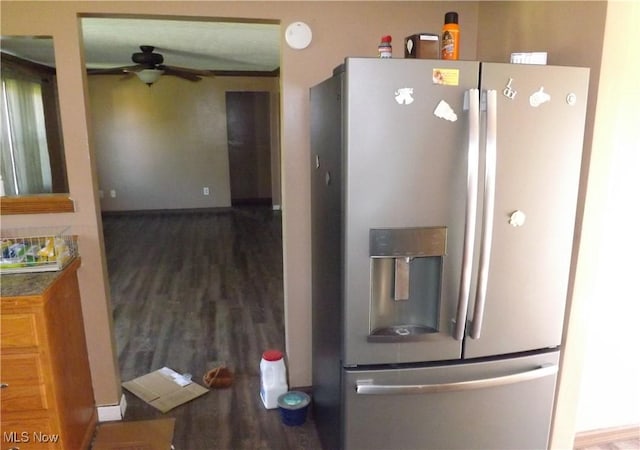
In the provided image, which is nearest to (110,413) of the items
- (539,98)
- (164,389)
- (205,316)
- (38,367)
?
(164,389)

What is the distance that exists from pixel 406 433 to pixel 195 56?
201 inches

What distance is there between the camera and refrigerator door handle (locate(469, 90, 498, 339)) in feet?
4.70

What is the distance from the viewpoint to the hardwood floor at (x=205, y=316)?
2283 millimetres

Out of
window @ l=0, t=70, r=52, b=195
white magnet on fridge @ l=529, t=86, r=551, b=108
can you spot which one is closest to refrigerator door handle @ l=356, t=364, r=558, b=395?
white magnet on fridge @ l=529, t=86, r=551, b=108

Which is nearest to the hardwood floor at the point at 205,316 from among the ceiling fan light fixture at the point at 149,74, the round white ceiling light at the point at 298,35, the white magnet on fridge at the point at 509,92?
the white magnet on fridge at the point at 509,92

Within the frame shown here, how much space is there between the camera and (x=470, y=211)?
4.83 ft

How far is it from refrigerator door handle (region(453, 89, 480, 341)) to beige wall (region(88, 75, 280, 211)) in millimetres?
6495

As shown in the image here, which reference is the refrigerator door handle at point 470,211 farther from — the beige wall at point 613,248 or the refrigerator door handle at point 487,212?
the beige wall at point 613,248

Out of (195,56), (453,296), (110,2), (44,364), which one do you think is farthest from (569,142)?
(195,56)

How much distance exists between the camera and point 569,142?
5.06 ft

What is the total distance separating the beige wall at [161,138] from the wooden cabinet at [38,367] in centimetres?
579

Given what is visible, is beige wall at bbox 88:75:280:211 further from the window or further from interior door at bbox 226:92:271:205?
the window

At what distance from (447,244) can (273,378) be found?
52.6 inches

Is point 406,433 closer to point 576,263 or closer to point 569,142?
point 576,263
